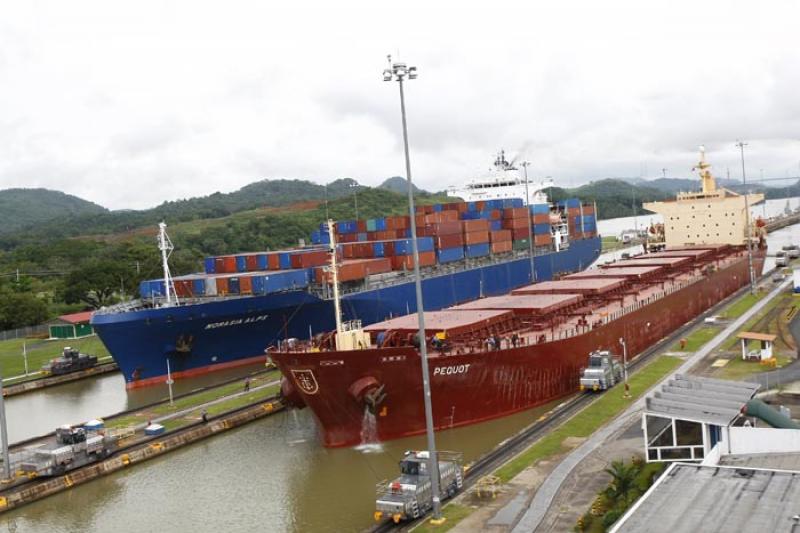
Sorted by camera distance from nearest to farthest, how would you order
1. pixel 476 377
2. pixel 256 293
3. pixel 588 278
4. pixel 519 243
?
pixel 476 377
pixel 256 293
pixel 588 278
pixel 519 243

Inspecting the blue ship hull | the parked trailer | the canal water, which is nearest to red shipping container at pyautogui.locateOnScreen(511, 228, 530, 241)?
the blue ship hull

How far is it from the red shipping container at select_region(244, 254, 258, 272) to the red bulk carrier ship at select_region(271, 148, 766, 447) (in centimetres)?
1799

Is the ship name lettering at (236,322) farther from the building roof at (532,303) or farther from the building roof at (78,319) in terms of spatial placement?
the building roof at (78,319)

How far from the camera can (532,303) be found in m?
35.9

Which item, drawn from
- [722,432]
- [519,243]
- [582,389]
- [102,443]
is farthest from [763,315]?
[102,443]

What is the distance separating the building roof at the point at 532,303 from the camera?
34303mm

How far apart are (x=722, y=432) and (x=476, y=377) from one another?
9.73m

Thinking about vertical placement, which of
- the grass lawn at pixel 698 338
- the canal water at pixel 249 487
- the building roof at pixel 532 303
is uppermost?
the building roof at pixel 532 303

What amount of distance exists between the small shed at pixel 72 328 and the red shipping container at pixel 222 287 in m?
22.8

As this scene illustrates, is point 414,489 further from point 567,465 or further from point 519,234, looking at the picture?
point 519,234

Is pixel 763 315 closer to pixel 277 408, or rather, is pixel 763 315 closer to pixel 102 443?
pixel 277 408

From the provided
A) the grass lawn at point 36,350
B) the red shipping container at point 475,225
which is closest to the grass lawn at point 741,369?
the red shipping container at point 475,225

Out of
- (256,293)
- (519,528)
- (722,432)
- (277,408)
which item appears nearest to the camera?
(519,528)

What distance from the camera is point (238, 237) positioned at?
113 m
